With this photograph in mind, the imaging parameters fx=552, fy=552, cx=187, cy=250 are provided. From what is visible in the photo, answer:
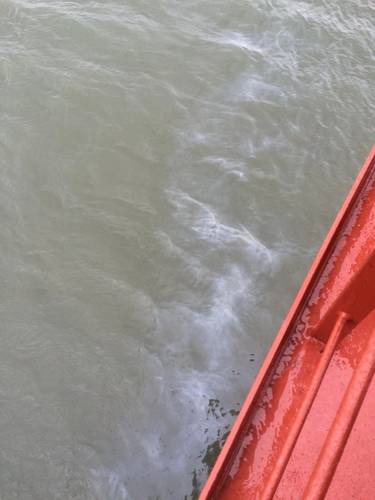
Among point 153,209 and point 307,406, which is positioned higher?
point 307,406

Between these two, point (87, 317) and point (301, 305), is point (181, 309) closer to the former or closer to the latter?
point (87, 317)

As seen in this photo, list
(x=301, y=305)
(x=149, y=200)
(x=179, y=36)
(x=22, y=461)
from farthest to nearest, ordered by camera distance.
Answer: (x=179, y=36) → (x=149, y=200) → (x=22, y=461) → (x=301, y=305)

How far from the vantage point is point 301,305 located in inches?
171

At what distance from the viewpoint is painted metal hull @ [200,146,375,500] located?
335 centimetres

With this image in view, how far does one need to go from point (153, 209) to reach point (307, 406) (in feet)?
13.3

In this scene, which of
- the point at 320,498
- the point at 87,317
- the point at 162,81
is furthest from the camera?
the point at 162,81

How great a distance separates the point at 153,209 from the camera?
6938 millimetres

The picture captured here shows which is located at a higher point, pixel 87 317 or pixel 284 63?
pixel 284 63

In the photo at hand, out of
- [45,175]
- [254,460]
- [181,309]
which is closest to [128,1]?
[45,175]

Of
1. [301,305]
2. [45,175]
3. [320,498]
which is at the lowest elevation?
[45,175]

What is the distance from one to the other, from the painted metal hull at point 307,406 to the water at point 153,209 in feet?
5.19

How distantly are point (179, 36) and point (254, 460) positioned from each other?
297 inches

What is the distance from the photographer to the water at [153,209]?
5.33 metres

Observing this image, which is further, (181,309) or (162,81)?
(162,81)
